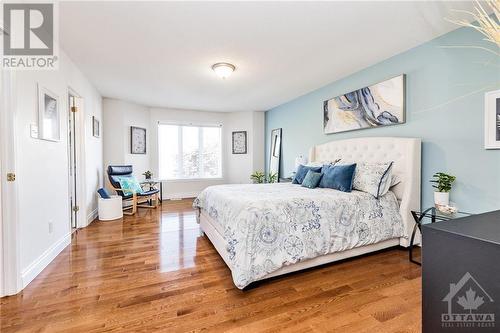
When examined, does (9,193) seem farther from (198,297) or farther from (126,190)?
(126,190)

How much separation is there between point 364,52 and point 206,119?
4534mm

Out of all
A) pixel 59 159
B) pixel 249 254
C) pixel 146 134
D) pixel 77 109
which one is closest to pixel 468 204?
pixel 249 254

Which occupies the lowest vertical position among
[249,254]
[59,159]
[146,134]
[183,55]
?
[249,254]

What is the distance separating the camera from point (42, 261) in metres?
2.32

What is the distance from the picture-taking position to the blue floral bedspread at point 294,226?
1.97m

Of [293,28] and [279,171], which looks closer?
[293,28]

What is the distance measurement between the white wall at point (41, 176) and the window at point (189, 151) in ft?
9.48

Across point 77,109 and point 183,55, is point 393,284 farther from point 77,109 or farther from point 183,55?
point 77,109

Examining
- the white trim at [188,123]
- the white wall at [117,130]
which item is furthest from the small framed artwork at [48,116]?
the white trim at [188,123]

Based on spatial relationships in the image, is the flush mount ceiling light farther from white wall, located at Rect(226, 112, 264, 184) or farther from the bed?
white wall, located at Rect(226, 112, 264, 184)

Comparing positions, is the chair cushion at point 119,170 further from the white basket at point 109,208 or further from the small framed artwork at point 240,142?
the small framed artwork at point 240,142

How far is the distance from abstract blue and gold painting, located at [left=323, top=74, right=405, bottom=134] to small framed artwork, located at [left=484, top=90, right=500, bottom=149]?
83cm

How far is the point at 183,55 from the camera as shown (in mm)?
3021

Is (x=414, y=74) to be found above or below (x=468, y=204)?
above
